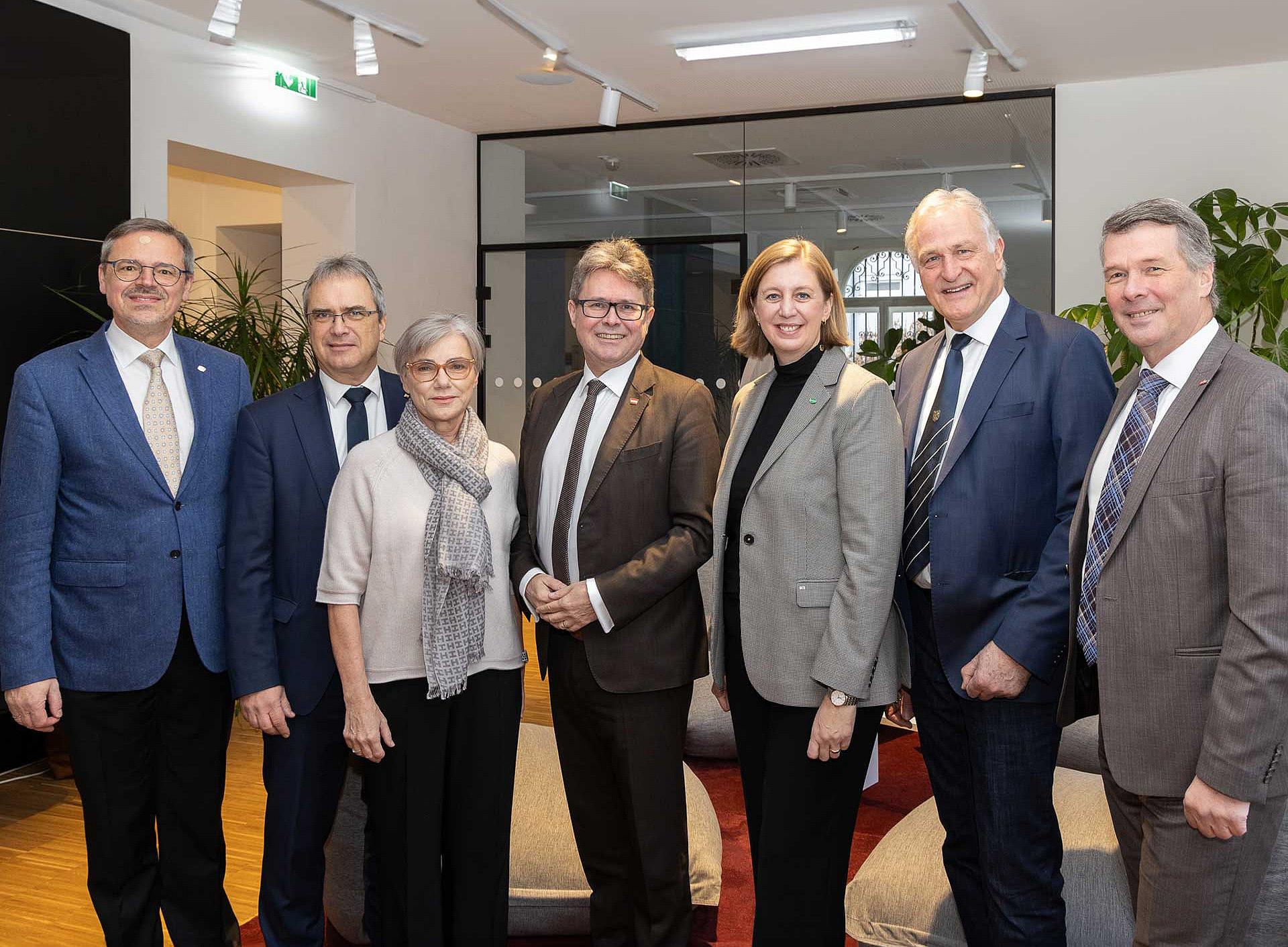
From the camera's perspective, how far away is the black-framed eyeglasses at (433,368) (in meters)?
2.37

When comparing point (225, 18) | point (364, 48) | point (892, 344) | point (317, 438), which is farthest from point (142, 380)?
point (892, 344)

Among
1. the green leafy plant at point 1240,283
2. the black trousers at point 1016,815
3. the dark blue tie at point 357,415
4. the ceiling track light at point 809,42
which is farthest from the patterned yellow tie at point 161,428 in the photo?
the green leafy plant at point 1240,283

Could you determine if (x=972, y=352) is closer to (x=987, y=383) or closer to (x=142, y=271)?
(x=987, y=383)

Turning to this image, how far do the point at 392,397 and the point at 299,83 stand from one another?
454 cm

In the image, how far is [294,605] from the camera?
2461 mm

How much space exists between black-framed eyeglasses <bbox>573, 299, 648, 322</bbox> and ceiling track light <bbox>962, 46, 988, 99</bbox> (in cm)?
407

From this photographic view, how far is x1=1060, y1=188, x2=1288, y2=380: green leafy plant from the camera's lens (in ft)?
17.8

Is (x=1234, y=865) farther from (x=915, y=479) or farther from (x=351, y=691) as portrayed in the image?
(x=351, y=691)

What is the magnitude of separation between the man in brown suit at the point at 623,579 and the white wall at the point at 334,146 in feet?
12.2

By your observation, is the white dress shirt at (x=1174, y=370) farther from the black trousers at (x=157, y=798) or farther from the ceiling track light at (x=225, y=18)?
the ceiling track light at (x=225, y=18)

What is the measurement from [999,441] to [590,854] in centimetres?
133

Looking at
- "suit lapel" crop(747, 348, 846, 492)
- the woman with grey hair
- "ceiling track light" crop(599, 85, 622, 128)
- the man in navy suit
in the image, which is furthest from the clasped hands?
"ceiling track light" crop(599, 85, 622, 128)

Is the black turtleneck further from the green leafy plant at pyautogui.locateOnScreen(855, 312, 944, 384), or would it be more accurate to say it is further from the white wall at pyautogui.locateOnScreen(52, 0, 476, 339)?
the green leafy plant at pyautogui.locateOnScreen(855, 312, 944, 384)

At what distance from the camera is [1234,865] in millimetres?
1749
